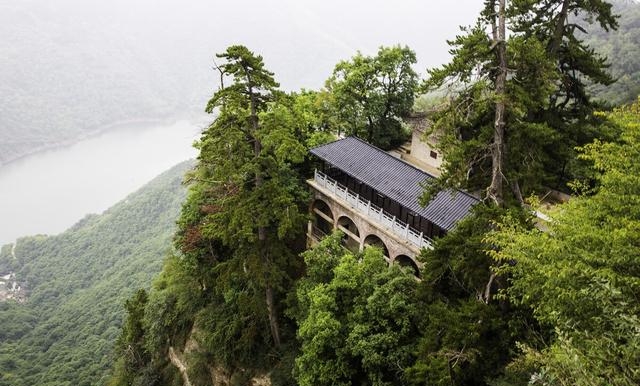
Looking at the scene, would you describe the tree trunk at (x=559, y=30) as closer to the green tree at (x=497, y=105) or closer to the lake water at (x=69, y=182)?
the green tree at (x=497, y=105)

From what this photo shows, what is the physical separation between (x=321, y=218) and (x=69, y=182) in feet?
508

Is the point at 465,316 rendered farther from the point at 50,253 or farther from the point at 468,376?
the point at 50,253

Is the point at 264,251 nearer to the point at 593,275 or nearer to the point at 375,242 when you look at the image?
the point at 375,242

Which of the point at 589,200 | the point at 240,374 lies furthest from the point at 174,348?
the point at 589,200

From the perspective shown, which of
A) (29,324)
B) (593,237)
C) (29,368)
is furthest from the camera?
(29,324)

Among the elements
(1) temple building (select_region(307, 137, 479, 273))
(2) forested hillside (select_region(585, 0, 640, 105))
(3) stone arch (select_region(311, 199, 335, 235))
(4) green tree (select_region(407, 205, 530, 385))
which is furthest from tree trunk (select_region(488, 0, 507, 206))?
(2) forested hillside (select_region(585, 0, 640, 105))

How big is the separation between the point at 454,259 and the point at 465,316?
2017mm

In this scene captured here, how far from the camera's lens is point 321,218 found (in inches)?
1280

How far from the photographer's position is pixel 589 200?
13.7 m

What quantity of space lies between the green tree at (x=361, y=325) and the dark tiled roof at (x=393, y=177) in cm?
414

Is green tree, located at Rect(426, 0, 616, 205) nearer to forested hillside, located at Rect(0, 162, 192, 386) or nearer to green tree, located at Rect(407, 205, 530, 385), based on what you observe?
green tree, located at Rect(407, 205, 530, 385)

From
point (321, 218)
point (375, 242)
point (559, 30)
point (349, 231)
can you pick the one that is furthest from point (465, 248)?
point (321, 218)

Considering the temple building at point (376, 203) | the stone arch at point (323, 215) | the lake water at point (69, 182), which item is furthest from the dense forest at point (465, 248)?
the lake water at point (69, 182)

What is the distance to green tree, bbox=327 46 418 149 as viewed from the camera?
112ft
